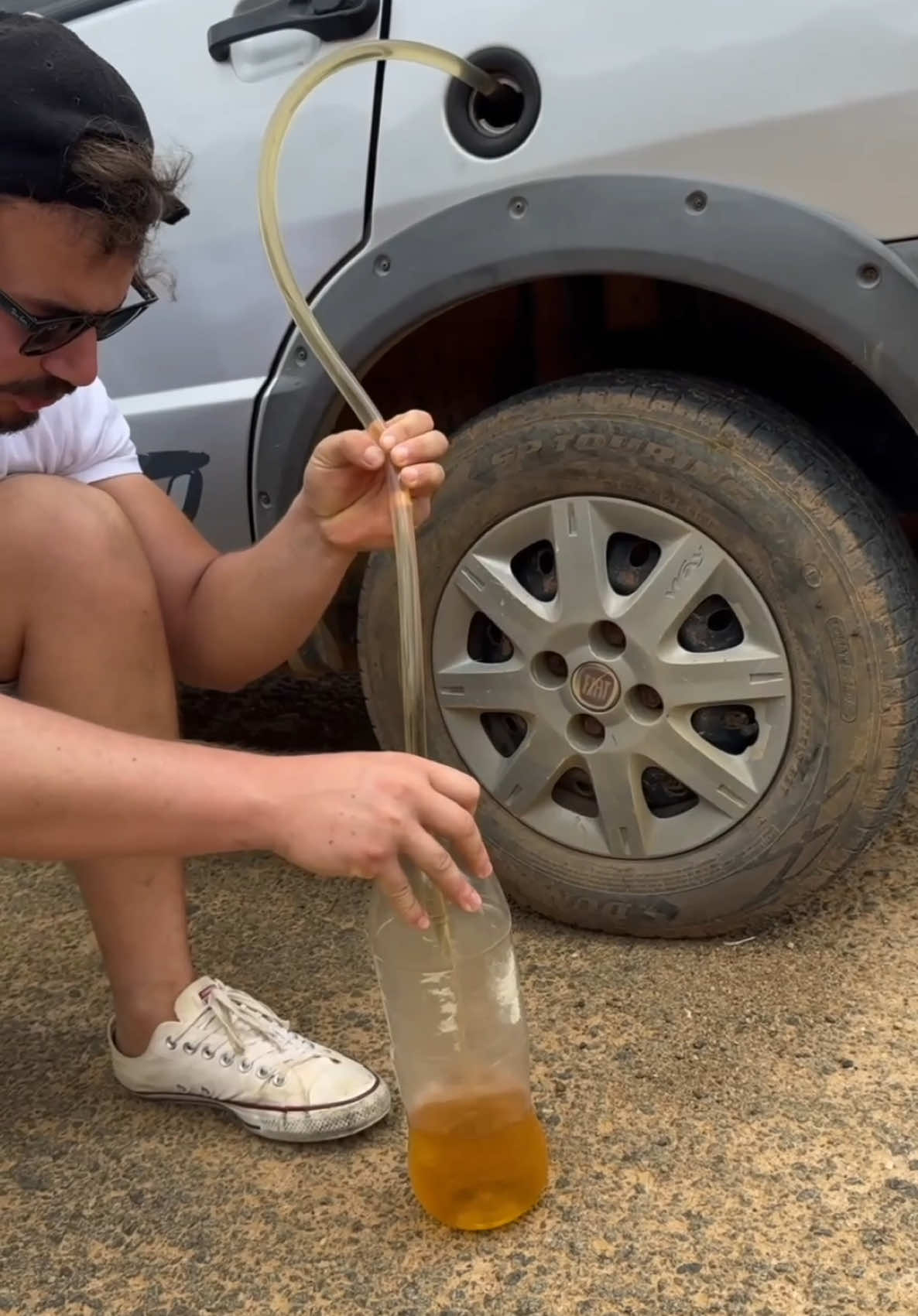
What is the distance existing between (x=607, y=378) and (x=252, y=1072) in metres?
1.00

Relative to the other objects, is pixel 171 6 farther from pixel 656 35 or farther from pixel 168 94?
pixel 656 35

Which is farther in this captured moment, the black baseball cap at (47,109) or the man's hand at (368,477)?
the man's hand at (368,477)

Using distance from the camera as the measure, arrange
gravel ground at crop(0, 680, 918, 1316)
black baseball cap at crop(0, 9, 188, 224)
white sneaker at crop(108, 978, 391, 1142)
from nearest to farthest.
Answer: black baseball cap at crop(0, 9, 188, 224)
gravel ground at crop(0, 680, 918, 1316)
white sneaker at crop(108, 978, 391, 1142)

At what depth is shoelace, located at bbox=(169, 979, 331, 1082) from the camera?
1575 millimetres

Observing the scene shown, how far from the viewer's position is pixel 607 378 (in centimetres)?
174

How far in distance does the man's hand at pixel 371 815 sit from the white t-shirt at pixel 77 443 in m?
0.70

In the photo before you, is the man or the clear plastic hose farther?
the clear plastic hose

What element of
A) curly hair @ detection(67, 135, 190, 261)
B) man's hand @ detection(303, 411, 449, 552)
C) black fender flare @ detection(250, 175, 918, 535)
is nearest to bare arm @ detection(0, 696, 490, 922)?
man's hand @ detection(303, 411, 449, 552)

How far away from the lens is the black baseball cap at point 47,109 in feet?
3.93

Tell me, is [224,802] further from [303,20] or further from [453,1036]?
[303,20]

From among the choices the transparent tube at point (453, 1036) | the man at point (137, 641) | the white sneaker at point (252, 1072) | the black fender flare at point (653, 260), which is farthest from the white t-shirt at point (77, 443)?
the white sneaker at point (252, 1072)

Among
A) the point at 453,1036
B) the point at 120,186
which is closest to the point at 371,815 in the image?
the point at 453,1036

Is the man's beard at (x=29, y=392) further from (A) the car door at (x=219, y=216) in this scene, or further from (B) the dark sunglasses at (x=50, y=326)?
(A) the car door at (x=219, y=216)

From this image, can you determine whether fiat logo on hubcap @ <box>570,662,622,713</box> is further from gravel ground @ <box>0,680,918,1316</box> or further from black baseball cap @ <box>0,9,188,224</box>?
black baseball cap @ <box>0,9,188,224</box>
